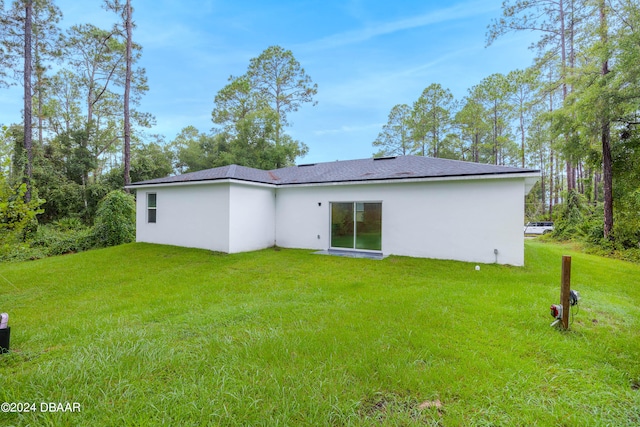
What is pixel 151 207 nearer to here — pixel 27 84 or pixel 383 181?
pixel 383 181

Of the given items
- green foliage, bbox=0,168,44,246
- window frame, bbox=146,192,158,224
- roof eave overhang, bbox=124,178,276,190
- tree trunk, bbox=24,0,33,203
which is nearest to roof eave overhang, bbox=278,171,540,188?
roof eave overhang, bbox=124,178,276,190

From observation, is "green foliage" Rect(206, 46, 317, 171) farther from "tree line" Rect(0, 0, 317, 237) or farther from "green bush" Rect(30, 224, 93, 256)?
"green bush" Rect(30, 224, 93, 256)

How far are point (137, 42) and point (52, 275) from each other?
48.5 ft

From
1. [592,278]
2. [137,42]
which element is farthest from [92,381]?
[137,42]

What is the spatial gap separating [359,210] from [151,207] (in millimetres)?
8683

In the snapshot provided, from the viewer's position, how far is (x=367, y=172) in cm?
1052

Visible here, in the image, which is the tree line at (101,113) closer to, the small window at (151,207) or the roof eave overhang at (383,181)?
the small window at (151,207)

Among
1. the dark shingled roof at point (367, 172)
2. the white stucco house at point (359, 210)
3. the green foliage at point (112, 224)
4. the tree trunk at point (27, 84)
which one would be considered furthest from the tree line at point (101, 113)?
the dark shingled roof at point (367, 172)

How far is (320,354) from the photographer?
305cm

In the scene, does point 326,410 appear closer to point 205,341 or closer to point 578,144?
point 205,341

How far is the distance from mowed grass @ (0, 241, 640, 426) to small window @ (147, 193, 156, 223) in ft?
17.7

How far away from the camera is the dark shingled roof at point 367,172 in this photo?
27.7ft

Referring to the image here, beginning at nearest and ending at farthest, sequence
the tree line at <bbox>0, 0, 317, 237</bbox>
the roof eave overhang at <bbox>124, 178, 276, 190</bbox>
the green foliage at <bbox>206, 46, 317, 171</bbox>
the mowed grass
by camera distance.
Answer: the mowed grass → the roof eave overhang at <bbox>124, 178, 276, 190</bbox> → the tree line at <bbox>0, 0, 317, 237</bbox> → the green foliage at <bbox>206, 46, 317, 171</bbox>

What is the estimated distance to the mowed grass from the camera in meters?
2.22
